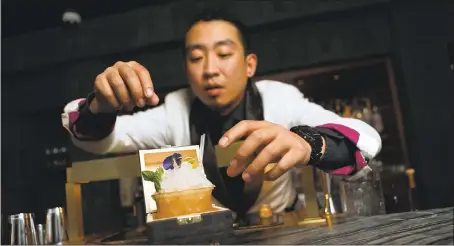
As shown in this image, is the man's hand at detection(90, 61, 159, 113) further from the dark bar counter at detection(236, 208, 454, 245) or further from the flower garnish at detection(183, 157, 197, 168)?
the dark bar counter at detection(236, 208, 454, 245)

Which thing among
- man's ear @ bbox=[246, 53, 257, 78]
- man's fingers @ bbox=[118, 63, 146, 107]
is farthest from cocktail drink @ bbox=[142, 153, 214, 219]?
man's ear @ bbox=[246, 53, 257, 78]

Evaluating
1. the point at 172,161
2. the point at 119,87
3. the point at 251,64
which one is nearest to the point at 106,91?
the point at 119,87

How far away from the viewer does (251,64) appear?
690 millimetres

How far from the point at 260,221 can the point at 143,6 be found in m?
0.44

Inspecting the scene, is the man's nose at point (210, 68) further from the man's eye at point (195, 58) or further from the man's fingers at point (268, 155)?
the man's fingers at point (268, 155)

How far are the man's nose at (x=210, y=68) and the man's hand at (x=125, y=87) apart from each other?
96 mm

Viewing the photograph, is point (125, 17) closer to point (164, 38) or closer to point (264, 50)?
point (164, 38)

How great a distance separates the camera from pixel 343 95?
2.25 ft

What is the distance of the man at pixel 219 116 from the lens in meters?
0.58

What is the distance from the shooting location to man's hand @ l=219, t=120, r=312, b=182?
20.1 inches

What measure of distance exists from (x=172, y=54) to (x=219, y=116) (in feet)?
0.48

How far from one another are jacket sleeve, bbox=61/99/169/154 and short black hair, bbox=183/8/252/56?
0.48ft

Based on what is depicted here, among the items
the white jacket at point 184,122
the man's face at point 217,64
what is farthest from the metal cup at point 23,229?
the man's face at point 217,64

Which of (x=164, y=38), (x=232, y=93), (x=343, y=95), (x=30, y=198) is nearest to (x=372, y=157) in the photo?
→ (x=343, y=95)
